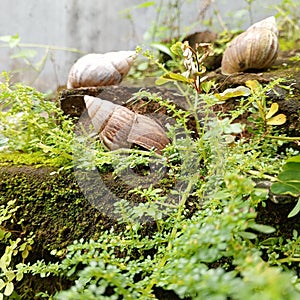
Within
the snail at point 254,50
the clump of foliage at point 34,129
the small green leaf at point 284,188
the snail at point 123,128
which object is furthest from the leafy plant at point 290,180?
the snail at point 254,50

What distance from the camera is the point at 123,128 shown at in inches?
34.0

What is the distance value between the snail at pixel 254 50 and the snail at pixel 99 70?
0.27m

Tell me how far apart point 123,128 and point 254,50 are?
1.47 feet

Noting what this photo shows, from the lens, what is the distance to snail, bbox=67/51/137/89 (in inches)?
43.9

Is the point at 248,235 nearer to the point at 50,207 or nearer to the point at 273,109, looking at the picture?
the point at 273,109

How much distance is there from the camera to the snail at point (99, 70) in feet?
3.66

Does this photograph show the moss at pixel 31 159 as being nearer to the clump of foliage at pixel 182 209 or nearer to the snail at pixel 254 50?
the clump of foliage at pixel 182 209

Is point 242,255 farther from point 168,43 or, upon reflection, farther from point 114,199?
point 168,43

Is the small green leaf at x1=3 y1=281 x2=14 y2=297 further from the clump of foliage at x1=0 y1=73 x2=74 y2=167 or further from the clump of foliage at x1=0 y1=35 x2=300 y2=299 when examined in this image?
the clump of foliage at x1=0 y1=73 x2=74 y2=167

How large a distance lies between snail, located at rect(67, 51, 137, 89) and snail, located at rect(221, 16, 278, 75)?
271mm

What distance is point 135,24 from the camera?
84.1 inches

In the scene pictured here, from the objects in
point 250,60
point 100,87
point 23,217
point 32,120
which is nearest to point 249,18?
point 250,60

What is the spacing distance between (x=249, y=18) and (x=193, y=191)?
56.9 inches

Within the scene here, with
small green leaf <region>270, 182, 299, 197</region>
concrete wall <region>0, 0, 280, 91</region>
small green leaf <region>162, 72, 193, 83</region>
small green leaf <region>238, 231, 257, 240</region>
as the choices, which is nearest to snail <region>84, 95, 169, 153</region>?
small green leaf <region>162, 72, 193, 83</region>
